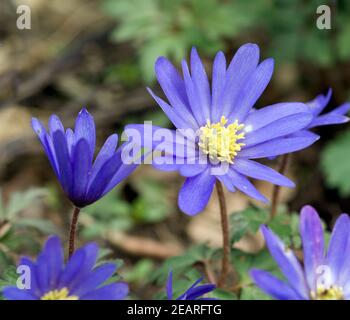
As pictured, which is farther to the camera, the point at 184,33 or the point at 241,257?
the point at 184,33


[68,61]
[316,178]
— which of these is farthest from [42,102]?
[316,178]

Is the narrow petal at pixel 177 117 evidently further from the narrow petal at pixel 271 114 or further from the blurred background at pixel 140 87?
the blurred background at pixel 140 87

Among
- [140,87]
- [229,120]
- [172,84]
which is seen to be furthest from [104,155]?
[140,87]

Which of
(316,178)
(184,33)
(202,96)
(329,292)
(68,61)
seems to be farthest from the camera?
(68,61)

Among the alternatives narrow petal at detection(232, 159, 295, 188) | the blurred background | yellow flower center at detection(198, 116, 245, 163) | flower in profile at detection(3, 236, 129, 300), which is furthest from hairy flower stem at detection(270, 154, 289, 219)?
the blurred background
